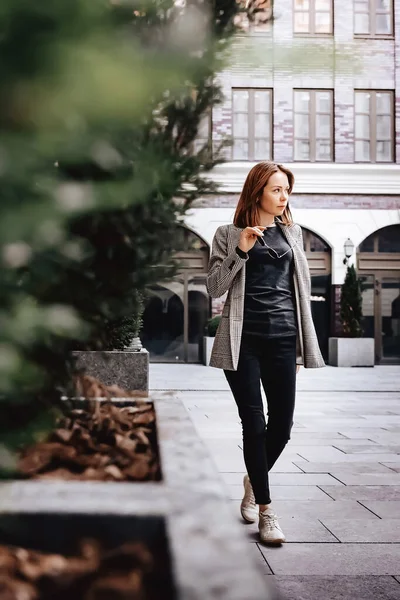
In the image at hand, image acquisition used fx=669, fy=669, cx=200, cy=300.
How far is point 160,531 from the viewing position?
1.15m

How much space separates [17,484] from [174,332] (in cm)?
1675

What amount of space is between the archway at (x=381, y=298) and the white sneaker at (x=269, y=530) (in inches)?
599

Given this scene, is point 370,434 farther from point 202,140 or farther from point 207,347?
point 207,347

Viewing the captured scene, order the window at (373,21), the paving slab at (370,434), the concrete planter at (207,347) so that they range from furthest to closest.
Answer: the window at (373,21) → the concrete planter at (207,347) → the paving slab at (370,434)

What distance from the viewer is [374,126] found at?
18.4 meters

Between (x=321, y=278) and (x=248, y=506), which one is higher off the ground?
(x=321, y=278)

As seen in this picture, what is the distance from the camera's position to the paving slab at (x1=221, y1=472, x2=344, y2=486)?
4820mm

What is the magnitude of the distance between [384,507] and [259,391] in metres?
1.33

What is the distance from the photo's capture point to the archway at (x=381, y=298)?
1811cm

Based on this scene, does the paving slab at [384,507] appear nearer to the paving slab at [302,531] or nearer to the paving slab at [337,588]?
the paving slab at [302,531]

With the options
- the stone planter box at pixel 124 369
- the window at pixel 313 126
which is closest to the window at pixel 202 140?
the stone planter box at pixel 124 369

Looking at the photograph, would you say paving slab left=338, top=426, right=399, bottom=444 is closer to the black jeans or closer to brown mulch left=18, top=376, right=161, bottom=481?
the black jeans

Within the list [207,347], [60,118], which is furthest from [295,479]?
[207,347]

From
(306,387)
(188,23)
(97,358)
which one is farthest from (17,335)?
(306,387)
